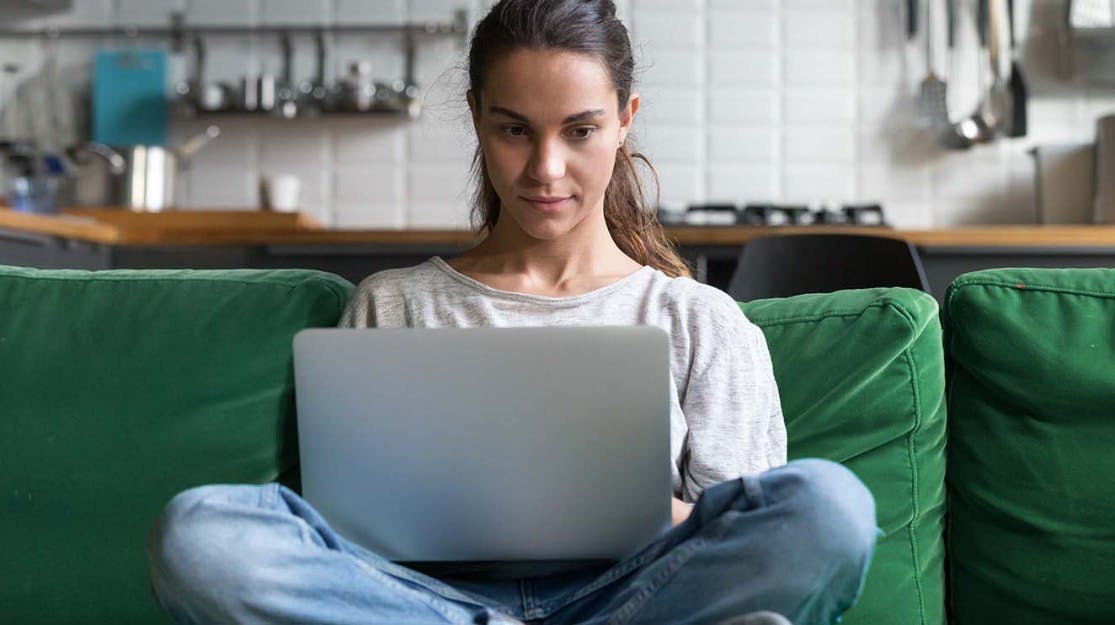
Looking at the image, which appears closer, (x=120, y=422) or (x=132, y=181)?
(x=120, y=422)

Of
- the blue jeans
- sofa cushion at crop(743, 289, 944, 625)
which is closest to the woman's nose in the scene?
sofa cushion at crop(743, 289, 944, 625)

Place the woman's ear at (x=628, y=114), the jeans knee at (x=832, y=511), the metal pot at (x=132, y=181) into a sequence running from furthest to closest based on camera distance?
the metal pot at (x=132, y=181), the woman's ear at (x=628, y=114), the jeans knee at (x=832, y=511)

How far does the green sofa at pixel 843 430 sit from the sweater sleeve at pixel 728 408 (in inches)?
2.5

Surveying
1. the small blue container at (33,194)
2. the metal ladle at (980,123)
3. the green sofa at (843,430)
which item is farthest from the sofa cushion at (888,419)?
the metal ladle at (980,123)

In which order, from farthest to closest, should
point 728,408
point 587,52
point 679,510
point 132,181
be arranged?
point 132,181 < point 587,52 < point 728,408 < point 679,510

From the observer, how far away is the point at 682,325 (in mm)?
1583

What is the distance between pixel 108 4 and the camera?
445cm

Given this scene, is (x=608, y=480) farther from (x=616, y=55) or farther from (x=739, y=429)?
(x=616, y=55)

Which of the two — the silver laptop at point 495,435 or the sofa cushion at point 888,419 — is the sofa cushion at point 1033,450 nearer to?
the sofa cushion at point 888,419

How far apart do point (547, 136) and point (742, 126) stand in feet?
9.63

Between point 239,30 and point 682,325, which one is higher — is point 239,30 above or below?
above

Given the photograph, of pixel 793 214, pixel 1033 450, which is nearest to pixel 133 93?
pixel 793 214

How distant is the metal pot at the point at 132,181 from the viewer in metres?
4.20

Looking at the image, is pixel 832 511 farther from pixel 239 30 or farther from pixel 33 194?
pixel 239 30
